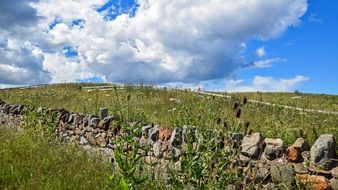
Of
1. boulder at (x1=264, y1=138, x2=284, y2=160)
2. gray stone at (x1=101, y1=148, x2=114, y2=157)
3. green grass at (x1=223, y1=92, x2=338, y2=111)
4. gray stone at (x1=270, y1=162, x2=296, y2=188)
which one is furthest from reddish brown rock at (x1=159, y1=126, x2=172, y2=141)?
green grass at (x1=223, y1=92, x2=338, y2=111)

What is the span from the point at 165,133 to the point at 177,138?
23.2 inches

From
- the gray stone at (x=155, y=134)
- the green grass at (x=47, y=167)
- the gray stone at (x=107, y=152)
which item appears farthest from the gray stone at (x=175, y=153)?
the gray stone at (x=107, y=152)

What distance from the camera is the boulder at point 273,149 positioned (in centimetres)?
654

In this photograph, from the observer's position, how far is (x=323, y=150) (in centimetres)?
610

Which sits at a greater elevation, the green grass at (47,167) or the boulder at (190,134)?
the boulder at (190,134)

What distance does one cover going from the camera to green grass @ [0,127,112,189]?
797cm

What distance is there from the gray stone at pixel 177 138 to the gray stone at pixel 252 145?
4.98ft

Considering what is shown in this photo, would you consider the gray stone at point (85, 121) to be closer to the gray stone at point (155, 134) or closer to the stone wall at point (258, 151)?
the stone wall at point (258, 151)

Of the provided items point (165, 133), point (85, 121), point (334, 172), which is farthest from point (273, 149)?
point (85, 121)

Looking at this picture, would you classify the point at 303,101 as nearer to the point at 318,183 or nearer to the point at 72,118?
the point at 72,118

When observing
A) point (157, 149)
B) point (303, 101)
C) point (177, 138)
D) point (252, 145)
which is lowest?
point (157, 149)

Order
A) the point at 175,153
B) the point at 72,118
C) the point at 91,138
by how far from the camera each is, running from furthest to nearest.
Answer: the point at 72,118
the point at 91,138
the point at 175,153

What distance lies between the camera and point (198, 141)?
6.74 m

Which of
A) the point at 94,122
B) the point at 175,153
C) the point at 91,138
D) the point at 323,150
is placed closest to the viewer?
the point at 323,150
